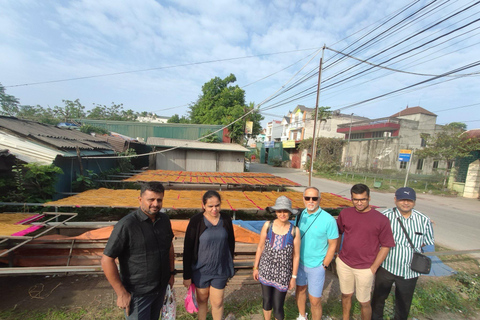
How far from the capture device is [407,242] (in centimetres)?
239

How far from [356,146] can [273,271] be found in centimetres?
2309

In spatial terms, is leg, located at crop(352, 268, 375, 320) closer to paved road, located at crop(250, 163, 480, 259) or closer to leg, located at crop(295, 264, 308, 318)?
leg, located at crop(295, 264, 308, 318)

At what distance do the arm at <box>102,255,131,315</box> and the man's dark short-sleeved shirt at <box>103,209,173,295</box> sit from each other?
5 centimetres

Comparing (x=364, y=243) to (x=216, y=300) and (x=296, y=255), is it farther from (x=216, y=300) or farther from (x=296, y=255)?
(x=216, y=300)

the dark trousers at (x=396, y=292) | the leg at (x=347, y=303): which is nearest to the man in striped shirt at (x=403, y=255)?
the dark trousers at (x=396, y=292)

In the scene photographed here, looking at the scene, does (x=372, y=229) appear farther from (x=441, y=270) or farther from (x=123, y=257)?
(x=441, y=270)

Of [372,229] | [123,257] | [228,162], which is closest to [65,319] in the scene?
[123,257]

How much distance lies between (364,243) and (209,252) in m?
1.72

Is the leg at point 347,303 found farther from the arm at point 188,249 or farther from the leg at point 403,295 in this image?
the arm at point 188,249

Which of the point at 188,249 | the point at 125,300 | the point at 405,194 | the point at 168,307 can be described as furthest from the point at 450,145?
the point at 125,300

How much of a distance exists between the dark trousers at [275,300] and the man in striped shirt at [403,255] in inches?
48.0

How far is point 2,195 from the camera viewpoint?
17.3 ft

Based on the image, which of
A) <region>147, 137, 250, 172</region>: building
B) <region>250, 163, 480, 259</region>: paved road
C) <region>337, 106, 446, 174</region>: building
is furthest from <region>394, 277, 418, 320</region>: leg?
<region>337, 106, 446, 174</region>: building

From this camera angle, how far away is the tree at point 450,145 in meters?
13.5
